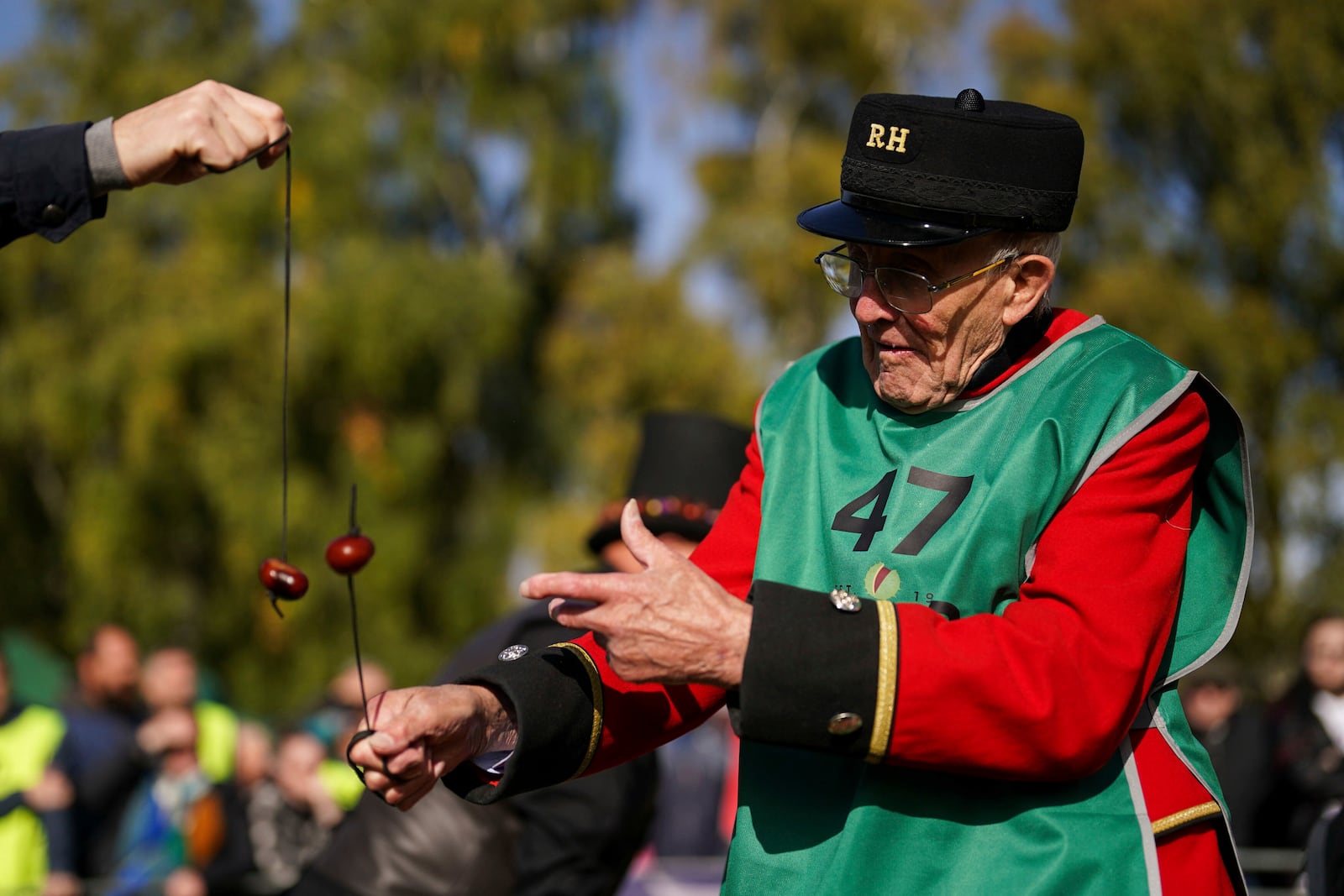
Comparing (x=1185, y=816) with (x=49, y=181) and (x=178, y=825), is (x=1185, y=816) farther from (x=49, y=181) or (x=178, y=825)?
(x=178, y=825)

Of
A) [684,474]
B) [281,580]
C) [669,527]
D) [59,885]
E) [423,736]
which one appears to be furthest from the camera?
[59,885]

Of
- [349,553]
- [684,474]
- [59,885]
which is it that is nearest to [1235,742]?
[684,474]

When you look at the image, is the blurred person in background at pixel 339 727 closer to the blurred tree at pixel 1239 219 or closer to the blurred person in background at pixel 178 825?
the blurred person in background at pixel 178 825

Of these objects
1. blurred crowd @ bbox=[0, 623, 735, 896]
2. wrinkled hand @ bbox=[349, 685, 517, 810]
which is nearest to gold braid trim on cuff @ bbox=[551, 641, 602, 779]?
wrinkled hand @ bbox=[349, 685, 517, 810]

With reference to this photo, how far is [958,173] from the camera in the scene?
2.27m

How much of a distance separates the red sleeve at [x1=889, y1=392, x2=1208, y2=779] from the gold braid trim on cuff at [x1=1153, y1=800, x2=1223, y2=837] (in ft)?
0.61

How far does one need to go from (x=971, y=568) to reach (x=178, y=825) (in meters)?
6.03

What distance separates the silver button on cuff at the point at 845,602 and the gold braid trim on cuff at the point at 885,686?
0.12ft

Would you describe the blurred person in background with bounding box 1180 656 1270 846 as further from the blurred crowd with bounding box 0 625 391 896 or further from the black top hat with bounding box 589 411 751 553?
the blurred crowd with bounding box 0 625 391 896

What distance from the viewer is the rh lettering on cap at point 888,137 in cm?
232

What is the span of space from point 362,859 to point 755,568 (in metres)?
1.93

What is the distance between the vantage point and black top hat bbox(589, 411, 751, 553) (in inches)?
170

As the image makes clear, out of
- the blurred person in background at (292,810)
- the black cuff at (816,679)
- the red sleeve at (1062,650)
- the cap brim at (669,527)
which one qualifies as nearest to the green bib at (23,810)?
the blurred person in background at (292,810)

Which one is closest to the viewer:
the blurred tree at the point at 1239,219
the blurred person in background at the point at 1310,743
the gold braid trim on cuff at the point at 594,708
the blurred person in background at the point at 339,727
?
the gold braid trim on cuff at the point at 594,708
